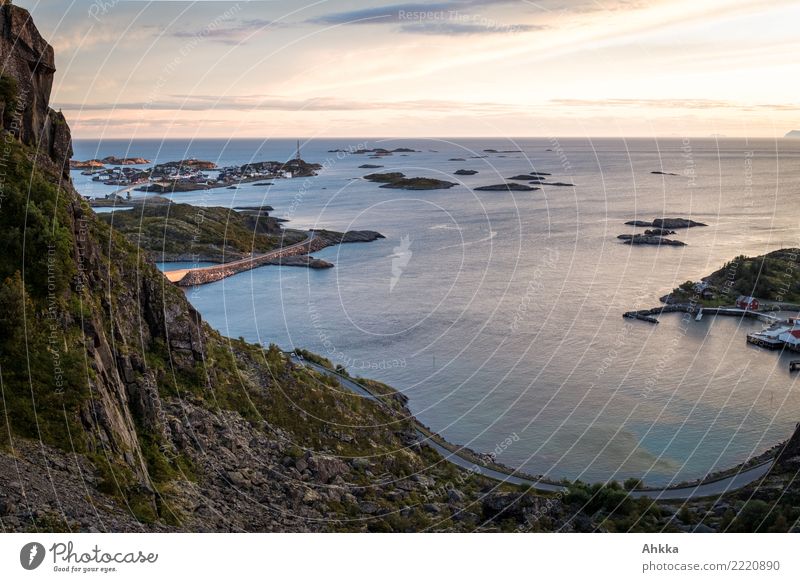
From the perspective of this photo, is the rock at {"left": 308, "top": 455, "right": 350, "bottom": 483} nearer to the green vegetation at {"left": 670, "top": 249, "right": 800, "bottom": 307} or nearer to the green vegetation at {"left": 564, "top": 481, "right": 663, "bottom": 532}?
the green vegetation at {"left": 564, "top": 481, "right": 663, "bottom": 532}

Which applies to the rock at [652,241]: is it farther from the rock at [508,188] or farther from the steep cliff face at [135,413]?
the steep cliff face at [135,413]

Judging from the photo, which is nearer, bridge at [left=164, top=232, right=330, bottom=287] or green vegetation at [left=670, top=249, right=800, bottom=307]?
green vegetation at [left=670, top=249, right=800, bottom=307]

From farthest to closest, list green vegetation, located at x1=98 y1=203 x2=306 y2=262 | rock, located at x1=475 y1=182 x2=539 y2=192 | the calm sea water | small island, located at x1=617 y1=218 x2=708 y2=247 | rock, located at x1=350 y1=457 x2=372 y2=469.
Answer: rock, located at x1=475 y1=182 x2=539 y2=192
small island, located at x1=617 y1=218 x2=708 y2=247
green vegetation, located at x1=98 y1=203 x2=306 y2=262
the calm sea water
rock, located at x1=350 y1=457 x2=372 y2=469

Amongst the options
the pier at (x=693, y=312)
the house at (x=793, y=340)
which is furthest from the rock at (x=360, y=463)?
the house at (x=793, y=340)

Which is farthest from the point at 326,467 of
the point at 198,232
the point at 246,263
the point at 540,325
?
the point at 198,232

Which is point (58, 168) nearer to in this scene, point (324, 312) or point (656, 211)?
point (324, 312)

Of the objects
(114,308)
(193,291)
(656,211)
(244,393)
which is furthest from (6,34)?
(656,211)

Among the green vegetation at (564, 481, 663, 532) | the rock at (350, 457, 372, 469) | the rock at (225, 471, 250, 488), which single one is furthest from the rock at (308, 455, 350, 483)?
the green vegetation at (564, 481, 663, 532)
